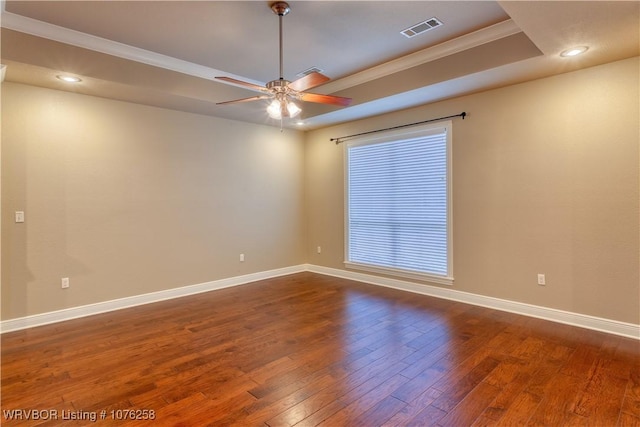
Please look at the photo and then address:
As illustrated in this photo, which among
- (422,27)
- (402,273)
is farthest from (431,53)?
(402,273)

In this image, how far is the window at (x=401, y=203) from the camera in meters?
4.54

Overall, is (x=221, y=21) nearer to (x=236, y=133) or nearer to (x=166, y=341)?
(x=236, y=133)

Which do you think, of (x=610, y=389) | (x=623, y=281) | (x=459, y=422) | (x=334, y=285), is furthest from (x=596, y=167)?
(x=334, y=285)

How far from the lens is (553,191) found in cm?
362

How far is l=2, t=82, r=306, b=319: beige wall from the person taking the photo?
3592 millimetres

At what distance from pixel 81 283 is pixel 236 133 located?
2.95 metres

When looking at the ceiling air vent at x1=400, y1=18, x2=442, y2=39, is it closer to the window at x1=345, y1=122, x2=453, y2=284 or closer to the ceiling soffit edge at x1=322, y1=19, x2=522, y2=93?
the ceiling soffit edge at x1=322, y1=19, x2=522, y2=93

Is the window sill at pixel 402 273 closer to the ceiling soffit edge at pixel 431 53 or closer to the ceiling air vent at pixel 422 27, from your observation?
the ceiling soffit edge at pixel 431 53

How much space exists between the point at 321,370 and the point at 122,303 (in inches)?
118

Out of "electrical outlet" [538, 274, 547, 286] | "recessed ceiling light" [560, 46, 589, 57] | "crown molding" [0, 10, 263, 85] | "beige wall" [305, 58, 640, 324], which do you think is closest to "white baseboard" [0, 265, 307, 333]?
"crown molding" [0, 10, 263, 85]

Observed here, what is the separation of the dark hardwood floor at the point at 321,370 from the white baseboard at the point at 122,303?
0.49 feet

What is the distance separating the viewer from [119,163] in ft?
13.9

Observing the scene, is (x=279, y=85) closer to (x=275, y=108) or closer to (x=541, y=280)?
(x=275, y=108)

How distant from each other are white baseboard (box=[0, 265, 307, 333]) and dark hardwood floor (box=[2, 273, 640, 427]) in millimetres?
151
